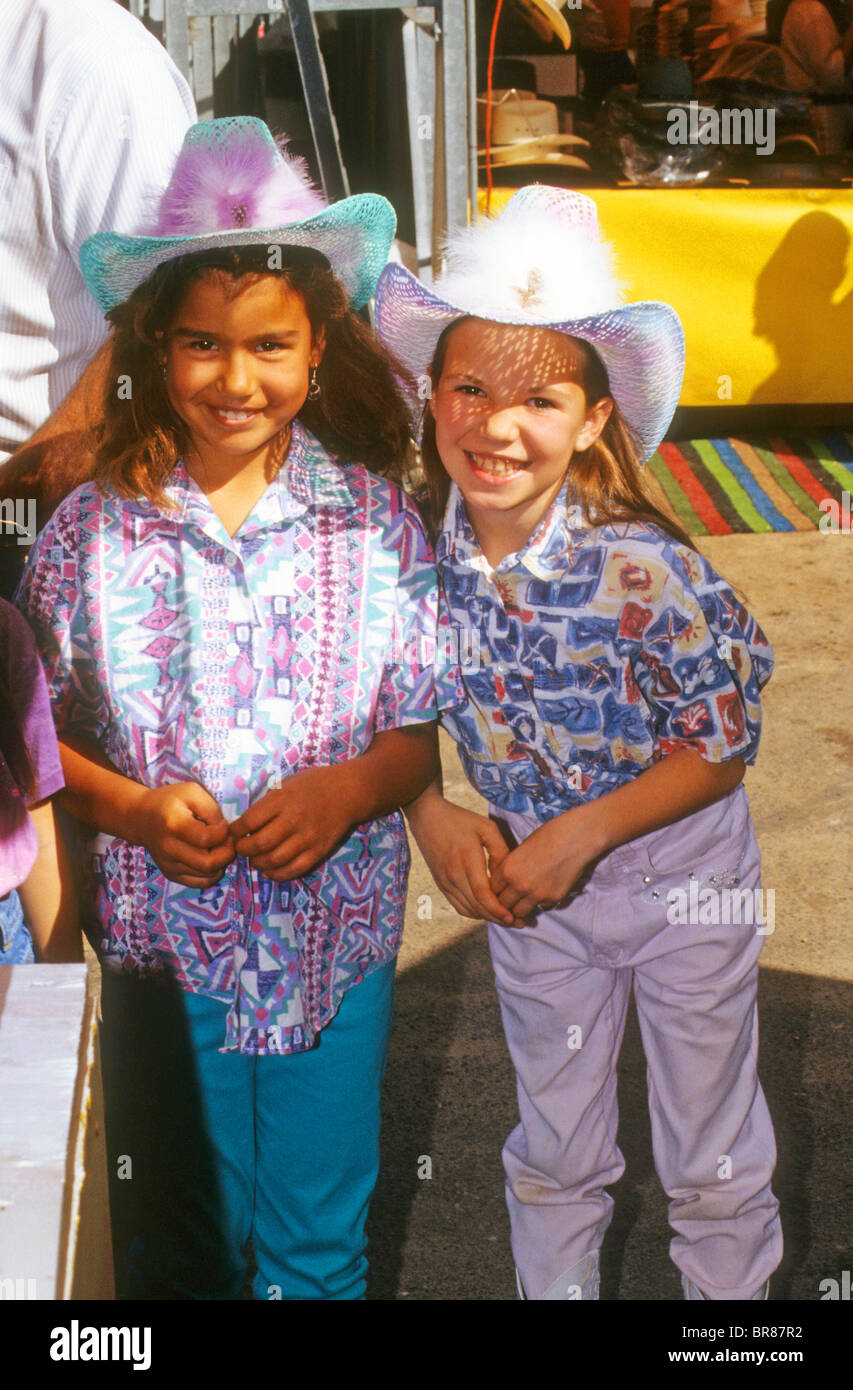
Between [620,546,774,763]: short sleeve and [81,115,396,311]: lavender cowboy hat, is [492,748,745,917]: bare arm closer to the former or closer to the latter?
[620,546,774,763]: short sleeve

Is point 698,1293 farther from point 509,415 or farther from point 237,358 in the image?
point 237,358

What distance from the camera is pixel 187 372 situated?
159 cm

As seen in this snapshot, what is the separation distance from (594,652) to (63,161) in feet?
3.14

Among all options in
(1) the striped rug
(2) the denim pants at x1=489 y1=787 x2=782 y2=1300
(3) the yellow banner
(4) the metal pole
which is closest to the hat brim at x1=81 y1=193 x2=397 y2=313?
(2) the denim pants at x1=489 y1=787 x2=782 y2=1300

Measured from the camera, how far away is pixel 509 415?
5.30 feet

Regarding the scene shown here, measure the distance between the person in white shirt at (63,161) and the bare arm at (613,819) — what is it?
83 centimetres

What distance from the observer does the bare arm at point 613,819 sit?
1695 mm

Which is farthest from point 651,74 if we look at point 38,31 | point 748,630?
point 748,630

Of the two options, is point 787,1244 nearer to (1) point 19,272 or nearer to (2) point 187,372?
(2) point 187,372

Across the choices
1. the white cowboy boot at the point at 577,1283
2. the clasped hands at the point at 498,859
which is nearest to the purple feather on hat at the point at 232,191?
the clasped hands at the point at 498,859

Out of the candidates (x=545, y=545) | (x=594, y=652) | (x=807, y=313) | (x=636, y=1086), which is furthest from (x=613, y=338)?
(x=807, y=313)

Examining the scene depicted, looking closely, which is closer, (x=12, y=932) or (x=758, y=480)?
(x=12, y=932)

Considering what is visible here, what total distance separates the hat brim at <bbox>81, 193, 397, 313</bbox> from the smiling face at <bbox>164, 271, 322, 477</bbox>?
43mm
